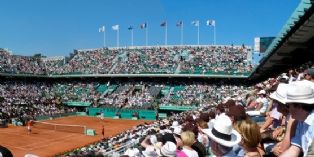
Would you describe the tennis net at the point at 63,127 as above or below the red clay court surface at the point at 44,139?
above

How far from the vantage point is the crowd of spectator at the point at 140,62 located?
6014 centimetres

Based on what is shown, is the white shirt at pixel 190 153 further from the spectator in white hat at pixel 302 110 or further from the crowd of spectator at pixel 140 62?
the crowd of spectator at pixel 140 62

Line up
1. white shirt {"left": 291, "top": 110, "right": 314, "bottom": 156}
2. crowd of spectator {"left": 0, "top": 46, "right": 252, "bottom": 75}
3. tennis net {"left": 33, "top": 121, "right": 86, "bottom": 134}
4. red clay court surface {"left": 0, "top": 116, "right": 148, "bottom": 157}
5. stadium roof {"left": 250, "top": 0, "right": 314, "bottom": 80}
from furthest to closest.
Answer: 1. crowd of spectator {"left": 0, "top": 46, "right": 252, "bottom": 75}
2. tennis net {"left": 33, "top": 121, "right": 86, "bottom": 134}
3. red clay court surface {"left": 0, "top": 116, "right": 148, "bottom": 157}
4. stadium roof {"left": 250, "top": 0, "right": 314, "bottom": 80}
5. white shirt {"left": 291, "top": 110, "right": 314, "bottom": 156}

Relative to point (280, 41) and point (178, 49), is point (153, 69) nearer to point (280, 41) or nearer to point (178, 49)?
point (178, 49)

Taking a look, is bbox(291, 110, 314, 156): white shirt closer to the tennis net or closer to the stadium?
the stadium

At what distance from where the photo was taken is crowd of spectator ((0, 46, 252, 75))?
60138mm

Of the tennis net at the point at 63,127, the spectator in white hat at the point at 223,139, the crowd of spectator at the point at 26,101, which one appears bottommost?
the tennis net at the point at 63,127

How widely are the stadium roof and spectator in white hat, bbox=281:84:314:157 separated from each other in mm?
10005

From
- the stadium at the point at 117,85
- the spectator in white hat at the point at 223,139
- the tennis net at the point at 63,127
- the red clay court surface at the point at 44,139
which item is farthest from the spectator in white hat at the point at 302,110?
the tennis net at the point at 63,127

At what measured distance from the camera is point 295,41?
21.1 m

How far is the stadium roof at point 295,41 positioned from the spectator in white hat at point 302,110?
32.8ft

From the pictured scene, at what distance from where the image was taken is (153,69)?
63188 millimetres

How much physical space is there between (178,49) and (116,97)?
14.7 m

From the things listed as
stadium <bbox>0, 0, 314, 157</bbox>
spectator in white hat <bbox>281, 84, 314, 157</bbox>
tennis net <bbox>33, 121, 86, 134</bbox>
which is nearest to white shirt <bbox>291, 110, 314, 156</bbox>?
spectator in white hat <bbox>281, 84, 314, 157</bbox>
